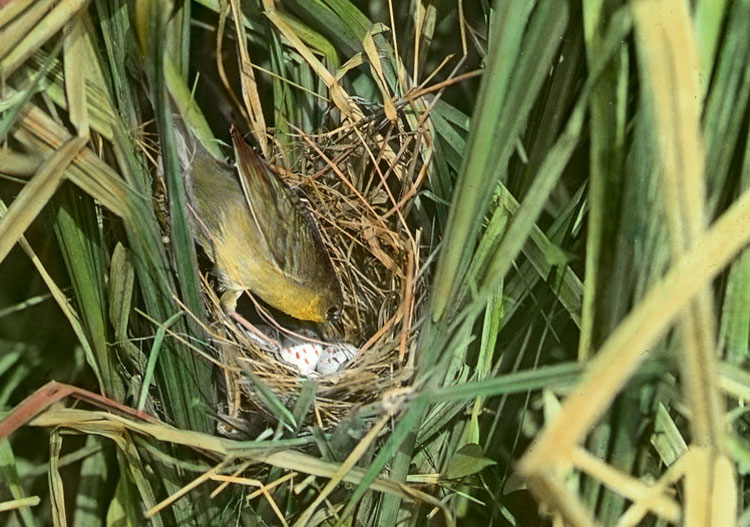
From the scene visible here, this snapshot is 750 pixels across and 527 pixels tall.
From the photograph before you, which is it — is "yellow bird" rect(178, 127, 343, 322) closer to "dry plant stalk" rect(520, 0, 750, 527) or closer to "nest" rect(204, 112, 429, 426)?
"nest" rect(204, 112, 429, 426)

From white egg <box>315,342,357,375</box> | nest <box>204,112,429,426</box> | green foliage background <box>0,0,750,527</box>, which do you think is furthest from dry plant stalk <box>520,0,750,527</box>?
white egg <box>315,342,357,375</box>

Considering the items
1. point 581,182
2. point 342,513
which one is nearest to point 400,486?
point 342,513

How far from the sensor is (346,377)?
851 millimetres

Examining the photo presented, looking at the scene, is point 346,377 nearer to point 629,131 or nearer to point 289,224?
point 289,224

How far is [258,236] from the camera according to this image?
36.9 inches

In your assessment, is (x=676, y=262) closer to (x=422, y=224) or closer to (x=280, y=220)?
(x=422, y=224)

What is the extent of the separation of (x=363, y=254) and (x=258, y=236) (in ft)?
0.42

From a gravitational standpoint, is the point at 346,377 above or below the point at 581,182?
below

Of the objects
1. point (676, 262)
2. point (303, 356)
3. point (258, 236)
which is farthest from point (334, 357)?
point (676, 262)

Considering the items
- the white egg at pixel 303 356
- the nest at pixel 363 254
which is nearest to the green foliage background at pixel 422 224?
the nest at pixel 363 254

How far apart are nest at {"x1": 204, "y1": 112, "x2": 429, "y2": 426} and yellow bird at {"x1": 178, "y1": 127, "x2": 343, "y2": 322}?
0.10ft

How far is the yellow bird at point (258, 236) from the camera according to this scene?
0.85 metres

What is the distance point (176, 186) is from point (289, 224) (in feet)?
0.75

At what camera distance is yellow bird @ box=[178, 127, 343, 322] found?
0.85 m
